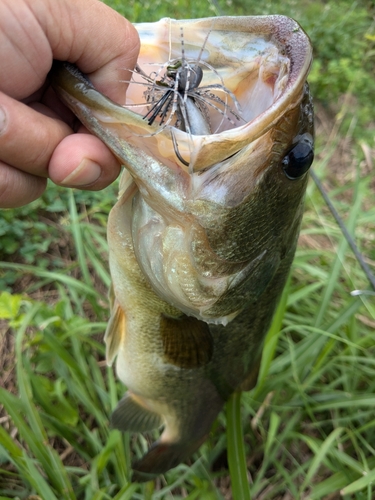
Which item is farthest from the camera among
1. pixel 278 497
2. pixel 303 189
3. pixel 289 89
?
pixel 278 497

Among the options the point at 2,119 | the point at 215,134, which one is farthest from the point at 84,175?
the point at 215,134

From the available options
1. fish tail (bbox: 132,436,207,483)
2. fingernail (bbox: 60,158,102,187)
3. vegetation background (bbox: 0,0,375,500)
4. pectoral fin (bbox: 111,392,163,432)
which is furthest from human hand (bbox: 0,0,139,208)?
fish tail (bbox: 132,436,207,483)

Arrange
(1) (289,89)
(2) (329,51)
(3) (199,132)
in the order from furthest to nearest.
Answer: (2) (329,51), (3) (199,132), (1) (289,89)

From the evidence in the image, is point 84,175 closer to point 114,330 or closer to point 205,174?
point 205,174

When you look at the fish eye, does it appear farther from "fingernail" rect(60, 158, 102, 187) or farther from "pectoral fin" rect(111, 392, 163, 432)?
"pectoral fin" rect(111, 392, 163, 432)

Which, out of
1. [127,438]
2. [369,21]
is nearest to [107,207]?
[127,438]

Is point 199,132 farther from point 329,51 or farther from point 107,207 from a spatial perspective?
point 329,51
